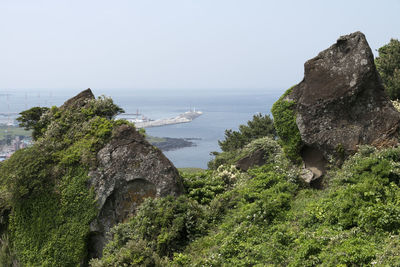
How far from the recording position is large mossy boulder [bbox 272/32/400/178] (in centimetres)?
1241

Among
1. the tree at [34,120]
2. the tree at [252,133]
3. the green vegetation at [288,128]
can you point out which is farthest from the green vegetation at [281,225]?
the tree at [252,133]

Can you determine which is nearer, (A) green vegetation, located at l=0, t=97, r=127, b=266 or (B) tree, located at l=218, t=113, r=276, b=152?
(A) green vegetation, located at l=0, t=97, r=127, b=266

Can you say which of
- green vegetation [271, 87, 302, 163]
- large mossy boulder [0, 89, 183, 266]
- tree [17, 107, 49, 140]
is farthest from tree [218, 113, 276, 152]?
large mossy boulder [0, 89, 183, 266]

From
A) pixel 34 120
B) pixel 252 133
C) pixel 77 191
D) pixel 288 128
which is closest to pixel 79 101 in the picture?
pixel 34 120

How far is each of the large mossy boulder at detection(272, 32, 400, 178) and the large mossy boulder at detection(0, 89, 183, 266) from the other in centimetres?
535

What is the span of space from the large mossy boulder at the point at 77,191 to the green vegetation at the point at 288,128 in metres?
4.62

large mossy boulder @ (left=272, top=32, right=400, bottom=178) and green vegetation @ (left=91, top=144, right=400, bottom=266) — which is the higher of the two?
large mossy boulder @ (left=272, top=32, right=400, bottom=178)

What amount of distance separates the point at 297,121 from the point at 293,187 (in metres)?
2.83

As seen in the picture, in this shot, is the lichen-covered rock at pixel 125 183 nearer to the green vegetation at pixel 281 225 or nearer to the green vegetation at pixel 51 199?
the green vegetation at pixel 51 199

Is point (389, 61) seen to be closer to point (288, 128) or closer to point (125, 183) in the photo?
point (288, 128)

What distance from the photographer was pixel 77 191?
43.7 ft

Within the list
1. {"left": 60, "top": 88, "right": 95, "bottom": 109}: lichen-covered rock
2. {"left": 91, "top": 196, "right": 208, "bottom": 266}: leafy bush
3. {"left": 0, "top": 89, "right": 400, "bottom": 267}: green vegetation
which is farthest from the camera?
{"left": 60, "top": 88, "right": 95, "bottom": 109}: lichen-covered rock

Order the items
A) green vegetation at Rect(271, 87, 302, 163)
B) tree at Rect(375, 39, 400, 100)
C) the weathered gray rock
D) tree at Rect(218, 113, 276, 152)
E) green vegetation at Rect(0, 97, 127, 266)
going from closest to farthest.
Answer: the weathered gray rock
green vegetation at Rect(0, 97, 127, 266)
green vegetation at Rect(271, 87, 302, 163)
tree at Rect(375, 39, 400, 100)
tree at Rect(218, 113, 276, 152)

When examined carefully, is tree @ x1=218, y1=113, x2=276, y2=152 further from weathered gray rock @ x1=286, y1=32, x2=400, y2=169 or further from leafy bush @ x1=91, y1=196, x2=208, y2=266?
leafy bush @ x1=91, y1=196, x2=208, y2=266
